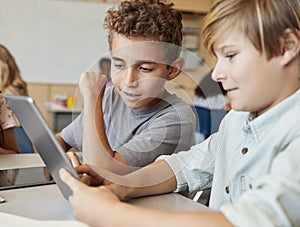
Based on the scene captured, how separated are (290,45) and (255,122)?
133 millimetres

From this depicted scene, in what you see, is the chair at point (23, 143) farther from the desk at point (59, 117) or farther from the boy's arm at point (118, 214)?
the desk at point (59, 117)

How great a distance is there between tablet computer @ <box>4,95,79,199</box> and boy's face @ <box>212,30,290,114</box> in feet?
0.83

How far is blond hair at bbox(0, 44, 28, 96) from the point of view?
2283 mm

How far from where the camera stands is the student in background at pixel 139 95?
856 millimetres

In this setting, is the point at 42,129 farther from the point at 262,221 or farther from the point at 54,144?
the point at 262,221

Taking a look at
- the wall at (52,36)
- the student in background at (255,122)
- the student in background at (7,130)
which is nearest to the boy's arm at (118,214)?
the student in background at (255,122)

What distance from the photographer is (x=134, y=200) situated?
2.51 ft

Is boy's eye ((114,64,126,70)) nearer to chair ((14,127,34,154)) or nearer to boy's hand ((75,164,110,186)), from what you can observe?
boy's hand ((75,164,110,186))

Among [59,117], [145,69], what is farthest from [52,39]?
[145,69]

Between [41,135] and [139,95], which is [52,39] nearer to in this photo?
[139,95]

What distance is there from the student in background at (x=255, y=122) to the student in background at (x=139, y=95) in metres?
0.19

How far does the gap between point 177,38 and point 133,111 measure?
0.20 metres

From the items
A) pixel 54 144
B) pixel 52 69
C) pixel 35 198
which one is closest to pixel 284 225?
pixel 54 144

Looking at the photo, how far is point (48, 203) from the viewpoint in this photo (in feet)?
2.37
